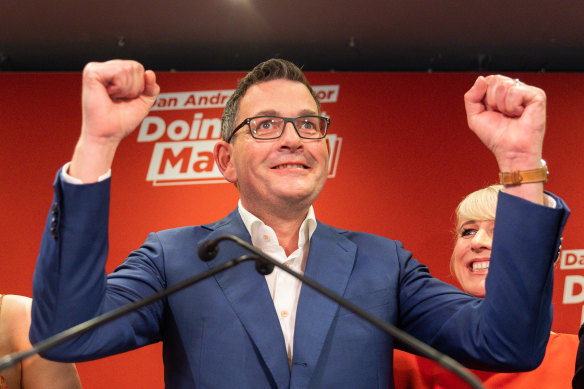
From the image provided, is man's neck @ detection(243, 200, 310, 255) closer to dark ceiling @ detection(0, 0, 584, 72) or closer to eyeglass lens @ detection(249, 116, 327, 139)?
eyeglass lens @ detection(249, 116, 327, 139)

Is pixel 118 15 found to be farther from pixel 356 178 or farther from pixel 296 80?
pixel 296 80

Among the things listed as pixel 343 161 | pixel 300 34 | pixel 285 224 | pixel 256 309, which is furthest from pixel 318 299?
pixel 300 34

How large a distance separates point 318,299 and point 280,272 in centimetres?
13

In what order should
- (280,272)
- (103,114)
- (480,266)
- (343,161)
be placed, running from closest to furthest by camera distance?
1. (103,114)
2. (280,272)
3. (480,266)
4. (343,161)

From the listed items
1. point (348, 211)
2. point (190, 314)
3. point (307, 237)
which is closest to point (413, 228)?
point (348, 211)

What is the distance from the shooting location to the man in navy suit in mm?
1276

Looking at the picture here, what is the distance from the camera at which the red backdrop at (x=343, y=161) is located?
3254 millimetres

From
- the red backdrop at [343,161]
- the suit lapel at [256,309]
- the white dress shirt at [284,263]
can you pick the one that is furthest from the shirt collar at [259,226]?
the red backdrop at [343,161]

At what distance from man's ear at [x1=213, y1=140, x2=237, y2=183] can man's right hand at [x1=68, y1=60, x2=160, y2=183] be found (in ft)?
1.87

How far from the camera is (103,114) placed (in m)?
1.30

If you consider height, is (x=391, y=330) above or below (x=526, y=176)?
below

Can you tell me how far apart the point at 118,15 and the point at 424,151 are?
5.53 ft

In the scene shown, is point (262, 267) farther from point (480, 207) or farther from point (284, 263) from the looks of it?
point (480, 207)

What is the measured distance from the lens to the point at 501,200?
134cm
